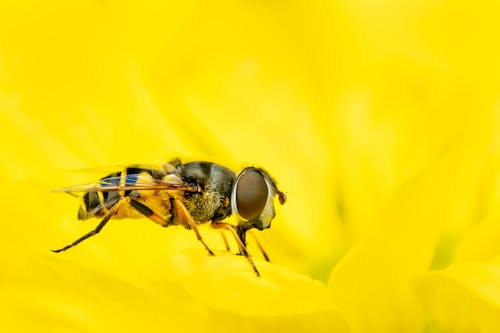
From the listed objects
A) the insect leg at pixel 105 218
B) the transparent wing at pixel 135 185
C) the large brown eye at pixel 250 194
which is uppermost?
the large brown eye at pixel 250 194

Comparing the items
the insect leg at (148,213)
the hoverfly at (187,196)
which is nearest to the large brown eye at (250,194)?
the hoverfly at (187,196)

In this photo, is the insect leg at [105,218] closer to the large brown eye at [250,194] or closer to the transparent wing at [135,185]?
the transparent wing at [135,185]

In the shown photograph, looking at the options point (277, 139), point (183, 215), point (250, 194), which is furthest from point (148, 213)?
point (277, 139)

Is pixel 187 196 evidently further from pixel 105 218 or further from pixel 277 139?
pixel 277 139

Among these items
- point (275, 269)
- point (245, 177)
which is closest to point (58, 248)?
point (245, 177)

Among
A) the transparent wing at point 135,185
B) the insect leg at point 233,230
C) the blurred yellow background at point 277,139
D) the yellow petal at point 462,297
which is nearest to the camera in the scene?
the yellow petal at point 462,297

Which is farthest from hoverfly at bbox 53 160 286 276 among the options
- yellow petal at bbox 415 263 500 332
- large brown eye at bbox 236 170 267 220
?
yellow petal at bbox 415 263 500 332

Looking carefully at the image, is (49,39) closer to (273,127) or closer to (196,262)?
(273,127)

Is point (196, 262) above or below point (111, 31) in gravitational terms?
below
